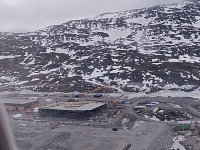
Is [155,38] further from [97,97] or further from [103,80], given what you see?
[97,97]

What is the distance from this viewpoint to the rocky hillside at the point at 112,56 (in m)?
38.8

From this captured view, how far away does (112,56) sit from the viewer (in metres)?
47.5

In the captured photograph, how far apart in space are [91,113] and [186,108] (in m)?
7.21

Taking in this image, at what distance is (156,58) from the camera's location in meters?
46.2

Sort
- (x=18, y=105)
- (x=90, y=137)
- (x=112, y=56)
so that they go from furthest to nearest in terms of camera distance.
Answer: (x=112, y=56) → (x=18, y=105) → (x=90, y=137)

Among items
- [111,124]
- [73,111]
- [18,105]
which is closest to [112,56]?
[18,105]

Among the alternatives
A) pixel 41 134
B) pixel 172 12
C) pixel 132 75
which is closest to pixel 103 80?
pixel 132 75

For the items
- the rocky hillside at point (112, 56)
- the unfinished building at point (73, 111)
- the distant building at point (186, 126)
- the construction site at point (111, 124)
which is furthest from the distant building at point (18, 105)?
the distant building at point (186, 126)

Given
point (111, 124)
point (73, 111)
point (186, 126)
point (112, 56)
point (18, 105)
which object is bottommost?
point (186, 126)

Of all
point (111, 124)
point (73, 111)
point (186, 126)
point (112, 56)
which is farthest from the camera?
point (112, 56)

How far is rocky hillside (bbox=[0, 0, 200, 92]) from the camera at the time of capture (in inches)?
1526

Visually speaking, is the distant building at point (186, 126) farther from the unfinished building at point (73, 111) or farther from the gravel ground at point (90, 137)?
the unfinished building at point (73, 111)

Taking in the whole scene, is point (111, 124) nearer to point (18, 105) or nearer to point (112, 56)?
point (18, 105)

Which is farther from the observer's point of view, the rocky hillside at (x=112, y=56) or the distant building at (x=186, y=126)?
the rocky hillside at (x=112, y=56)
